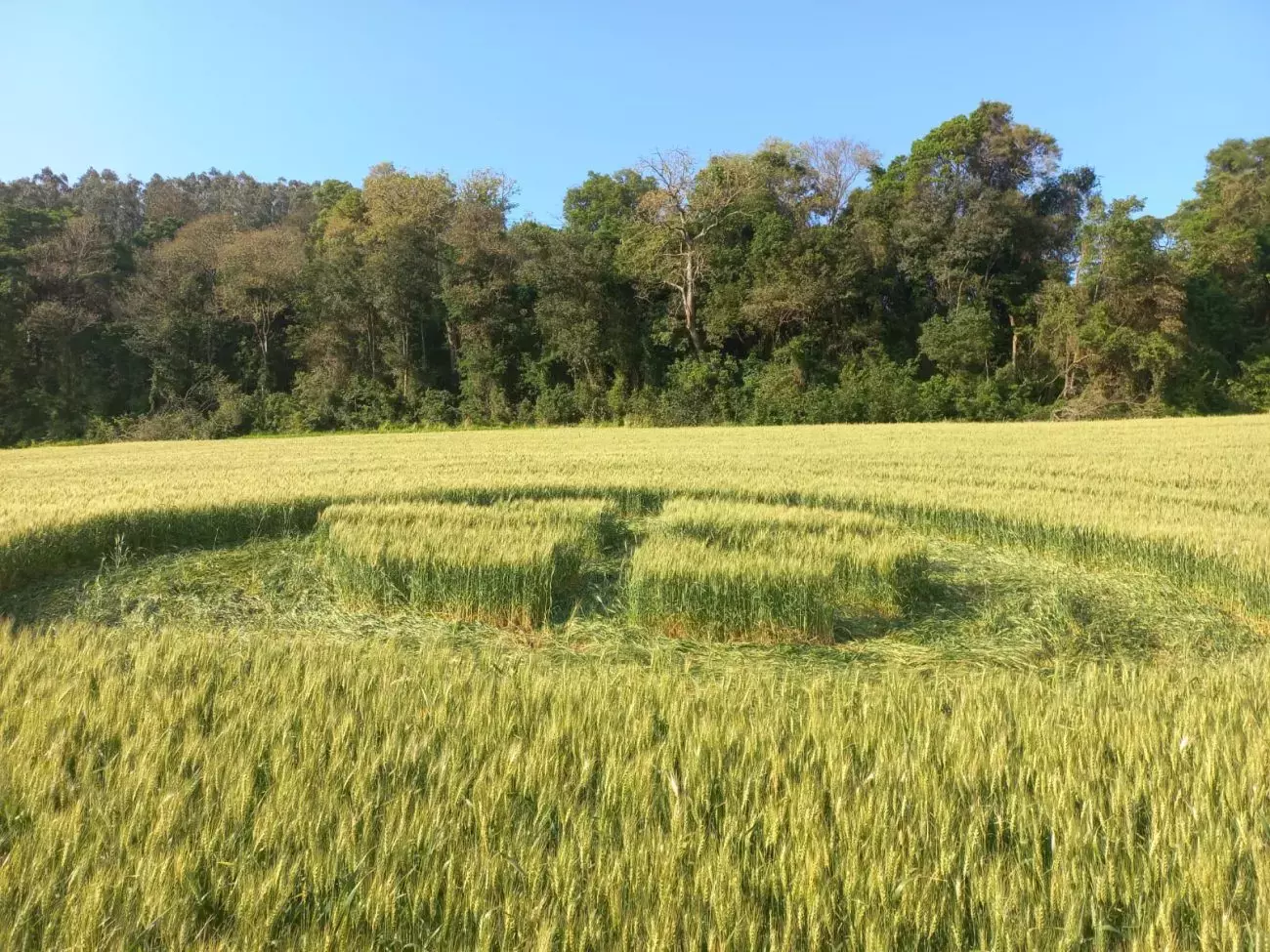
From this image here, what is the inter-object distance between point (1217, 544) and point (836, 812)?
539cm

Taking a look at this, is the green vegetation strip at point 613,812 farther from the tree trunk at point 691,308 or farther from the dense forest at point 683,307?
the tree trunk at point 691,308

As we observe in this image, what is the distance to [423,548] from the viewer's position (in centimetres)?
544

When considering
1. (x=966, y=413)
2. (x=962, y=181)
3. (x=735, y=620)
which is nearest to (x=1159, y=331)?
(x=966, y=413)

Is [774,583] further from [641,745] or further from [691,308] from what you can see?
[691,308]

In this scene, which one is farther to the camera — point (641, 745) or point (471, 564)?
point (471, 564)

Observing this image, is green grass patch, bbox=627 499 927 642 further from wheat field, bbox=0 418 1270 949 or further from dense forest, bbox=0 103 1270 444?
dense forest, bbox=0 103 1270 444

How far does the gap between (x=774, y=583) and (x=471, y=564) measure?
2.24 m

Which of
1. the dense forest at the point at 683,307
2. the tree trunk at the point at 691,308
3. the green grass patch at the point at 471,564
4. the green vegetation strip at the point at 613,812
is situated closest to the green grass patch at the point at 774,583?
the green grass patch at the point at 471,564

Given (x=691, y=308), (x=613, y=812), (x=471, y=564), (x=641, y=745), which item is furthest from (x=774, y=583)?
(x=691, y=308)

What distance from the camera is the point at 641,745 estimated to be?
7.64 feet

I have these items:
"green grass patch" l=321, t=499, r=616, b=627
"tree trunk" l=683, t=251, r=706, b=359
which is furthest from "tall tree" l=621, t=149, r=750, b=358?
"green grass patch" l=321, t=499, r=616, b=627

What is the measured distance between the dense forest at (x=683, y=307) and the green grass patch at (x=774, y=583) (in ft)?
81.5

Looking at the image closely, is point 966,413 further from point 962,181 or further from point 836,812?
point 836,812

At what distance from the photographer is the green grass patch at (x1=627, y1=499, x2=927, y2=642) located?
4766 mm
